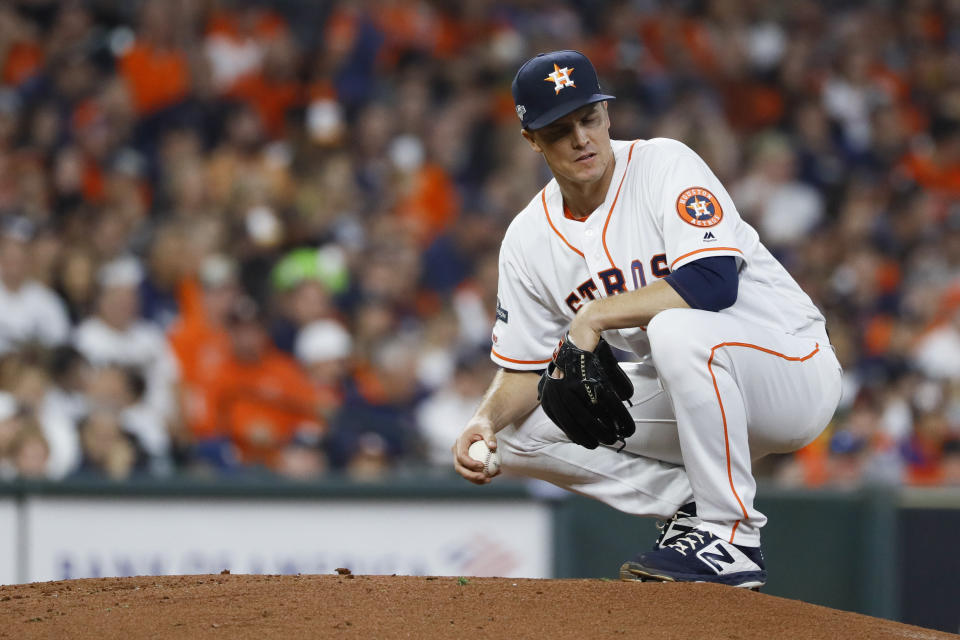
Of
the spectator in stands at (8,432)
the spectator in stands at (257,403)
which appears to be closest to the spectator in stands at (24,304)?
the spectator in stands at (8,432)

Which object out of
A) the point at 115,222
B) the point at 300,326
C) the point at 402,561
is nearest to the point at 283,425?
the point at 300,326

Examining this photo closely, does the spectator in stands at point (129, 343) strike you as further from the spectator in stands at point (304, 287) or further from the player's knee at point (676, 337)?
the player's knee at point (676, 337)

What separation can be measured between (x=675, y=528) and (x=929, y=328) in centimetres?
525

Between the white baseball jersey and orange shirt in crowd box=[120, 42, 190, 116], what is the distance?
15.9ft

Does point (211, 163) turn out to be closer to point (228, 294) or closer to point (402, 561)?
point (228, 294)

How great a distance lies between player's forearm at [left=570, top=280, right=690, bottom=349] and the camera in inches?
123

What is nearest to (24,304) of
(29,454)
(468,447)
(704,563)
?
(29,454)

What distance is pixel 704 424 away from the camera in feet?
10.2

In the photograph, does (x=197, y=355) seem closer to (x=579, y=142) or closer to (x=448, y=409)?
(x=448, y=409)

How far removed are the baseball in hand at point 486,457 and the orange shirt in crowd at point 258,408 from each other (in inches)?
117

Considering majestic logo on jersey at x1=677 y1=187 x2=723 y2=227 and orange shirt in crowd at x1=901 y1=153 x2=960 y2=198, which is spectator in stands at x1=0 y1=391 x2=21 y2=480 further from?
orange shirt in crowd at x1=901 y1=153 x2=960 y2=198

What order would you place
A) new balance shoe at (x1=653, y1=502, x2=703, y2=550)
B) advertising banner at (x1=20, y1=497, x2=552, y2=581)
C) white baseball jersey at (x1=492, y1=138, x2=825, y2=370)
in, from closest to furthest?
1. white baseball jersey at (x1=492, y1=138, x2=825, y2=370)
2. new balance shoe at (x1=653, y1=502, x2=703, y2=550)
3. advertising banner at (x1=20, y1=497, x2=552, y2=581)

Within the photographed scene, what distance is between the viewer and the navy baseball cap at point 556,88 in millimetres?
3244

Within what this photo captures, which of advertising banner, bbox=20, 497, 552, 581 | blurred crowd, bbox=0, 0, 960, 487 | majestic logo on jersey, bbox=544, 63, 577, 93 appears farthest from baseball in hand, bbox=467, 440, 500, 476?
blurred crowd, bbox=0, 0, 960, 487
